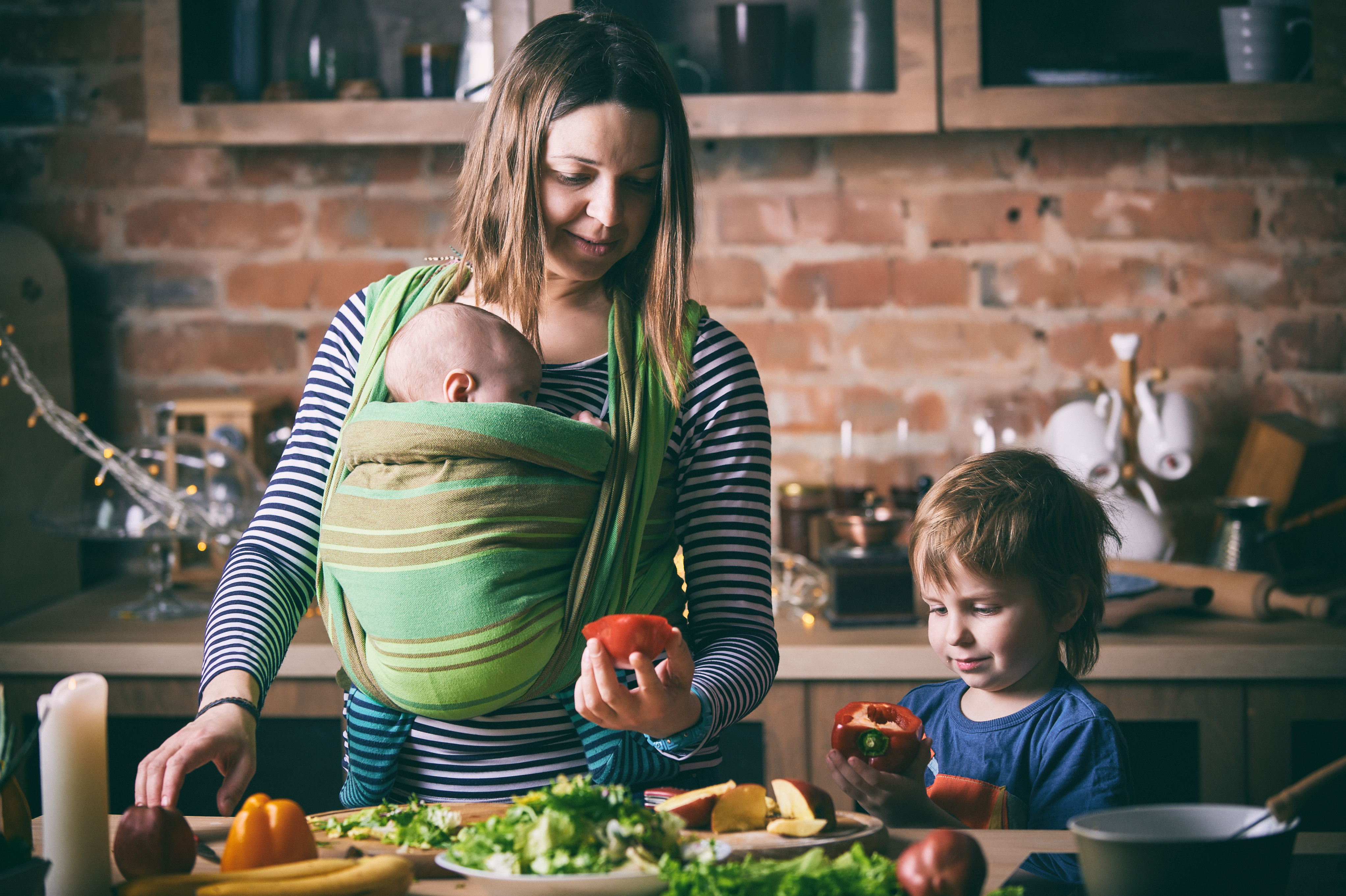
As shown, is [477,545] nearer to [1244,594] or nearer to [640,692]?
[640,692]

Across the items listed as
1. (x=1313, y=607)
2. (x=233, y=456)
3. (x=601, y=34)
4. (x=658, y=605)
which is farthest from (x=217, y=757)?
(x=1313, y=607)

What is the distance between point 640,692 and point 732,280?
1.60 m

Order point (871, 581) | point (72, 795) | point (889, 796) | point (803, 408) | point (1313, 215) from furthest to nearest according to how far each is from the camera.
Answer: point (803, 408), point (1313, 215), point (871, 581), point (889, 796), point (72, 795)

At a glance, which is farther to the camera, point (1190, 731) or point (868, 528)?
point (868, 528)

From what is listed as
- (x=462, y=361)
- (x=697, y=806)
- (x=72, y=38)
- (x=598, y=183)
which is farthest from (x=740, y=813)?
(x=72, y=38)

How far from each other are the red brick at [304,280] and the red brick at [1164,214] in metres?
1.37

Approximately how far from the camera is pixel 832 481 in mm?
2412

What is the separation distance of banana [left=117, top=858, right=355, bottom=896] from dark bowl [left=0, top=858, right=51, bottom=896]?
0.17 feet

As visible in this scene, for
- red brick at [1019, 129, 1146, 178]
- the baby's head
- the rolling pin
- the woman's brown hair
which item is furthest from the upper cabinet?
the baby's head

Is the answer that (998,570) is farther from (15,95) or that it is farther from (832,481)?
(15,95)

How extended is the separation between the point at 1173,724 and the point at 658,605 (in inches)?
45.3

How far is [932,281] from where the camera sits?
2367 mm

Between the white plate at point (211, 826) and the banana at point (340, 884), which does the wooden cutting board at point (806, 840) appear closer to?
the banana at point (340, 884)

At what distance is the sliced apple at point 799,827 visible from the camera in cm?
86
